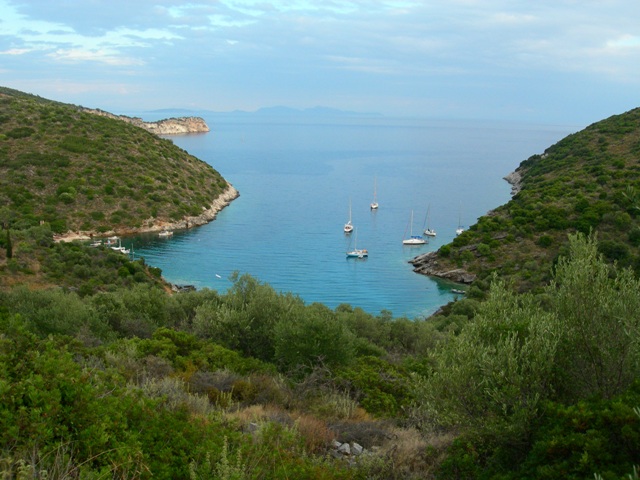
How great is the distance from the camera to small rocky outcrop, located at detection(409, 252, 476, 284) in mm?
42031

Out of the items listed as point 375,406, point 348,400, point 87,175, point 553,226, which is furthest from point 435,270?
point 348,400

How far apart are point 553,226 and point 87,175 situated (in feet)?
147

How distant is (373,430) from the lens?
702 centimetres

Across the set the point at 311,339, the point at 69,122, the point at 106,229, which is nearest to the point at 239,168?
the point at 69,122

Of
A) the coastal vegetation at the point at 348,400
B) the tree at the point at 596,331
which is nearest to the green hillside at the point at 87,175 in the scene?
the coastal vegetation at the point at 348,400

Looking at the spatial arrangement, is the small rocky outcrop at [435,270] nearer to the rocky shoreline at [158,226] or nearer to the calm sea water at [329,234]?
the calm sea water at [329,234]

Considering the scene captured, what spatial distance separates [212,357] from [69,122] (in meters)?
61.5

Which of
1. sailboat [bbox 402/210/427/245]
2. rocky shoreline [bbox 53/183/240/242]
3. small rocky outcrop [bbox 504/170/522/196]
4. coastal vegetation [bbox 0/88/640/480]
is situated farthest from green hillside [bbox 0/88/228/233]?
small rocky outcrop [bbox 504/170/522/196]

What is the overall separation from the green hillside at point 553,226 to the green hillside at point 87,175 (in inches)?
1196

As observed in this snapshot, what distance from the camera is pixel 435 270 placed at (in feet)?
146

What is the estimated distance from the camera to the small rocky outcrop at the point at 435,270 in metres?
42.0

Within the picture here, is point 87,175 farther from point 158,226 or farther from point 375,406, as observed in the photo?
point 375,406

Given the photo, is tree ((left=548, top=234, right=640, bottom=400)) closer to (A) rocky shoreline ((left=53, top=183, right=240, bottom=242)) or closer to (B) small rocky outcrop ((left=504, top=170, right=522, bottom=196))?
(A) rocky shoreline ((left=53, top=183, right=240, bottom=242))

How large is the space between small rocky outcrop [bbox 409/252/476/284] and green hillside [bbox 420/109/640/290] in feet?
1.67
